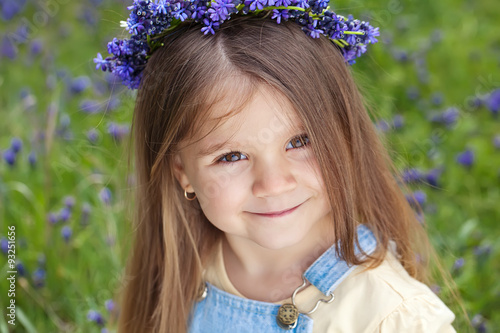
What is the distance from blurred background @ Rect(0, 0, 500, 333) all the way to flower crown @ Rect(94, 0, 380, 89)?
0.64 feet

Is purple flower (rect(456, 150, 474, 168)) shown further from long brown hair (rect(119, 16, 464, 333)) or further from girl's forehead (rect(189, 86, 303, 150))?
girl's forehead (rect(189, 86, 303, 150))

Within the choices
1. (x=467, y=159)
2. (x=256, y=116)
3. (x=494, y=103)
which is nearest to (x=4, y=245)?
(x=256, y=116)

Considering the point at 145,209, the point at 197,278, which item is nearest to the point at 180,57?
the point at 145,209

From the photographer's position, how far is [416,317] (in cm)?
123

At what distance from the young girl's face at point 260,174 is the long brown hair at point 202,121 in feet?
0.11

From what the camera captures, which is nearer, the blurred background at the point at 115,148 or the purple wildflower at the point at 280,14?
the purple wildflower at the point at 280,14

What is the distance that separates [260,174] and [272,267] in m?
0.35

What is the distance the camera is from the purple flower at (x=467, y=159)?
227 centimetres

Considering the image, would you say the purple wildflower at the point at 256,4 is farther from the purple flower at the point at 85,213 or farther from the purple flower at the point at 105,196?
the purple flower at the point at 85,213

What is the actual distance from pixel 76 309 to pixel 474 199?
1555mm

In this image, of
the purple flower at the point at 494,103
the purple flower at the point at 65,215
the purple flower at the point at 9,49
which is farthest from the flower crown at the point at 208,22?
the purple flower at the point at 9,49

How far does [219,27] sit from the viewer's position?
1243mm

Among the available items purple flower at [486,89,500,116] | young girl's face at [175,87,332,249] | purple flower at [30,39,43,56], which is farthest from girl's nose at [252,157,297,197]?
purple flower at [30,39,43,56]

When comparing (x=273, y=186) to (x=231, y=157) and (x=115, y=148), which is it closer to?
(x=231, y=157)
